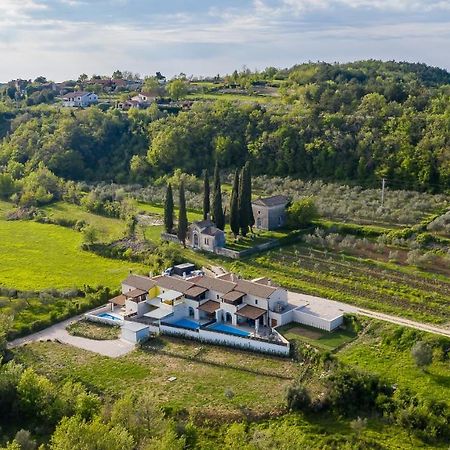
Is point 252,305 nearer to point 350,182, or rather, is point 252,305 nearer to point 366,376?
point 366,376

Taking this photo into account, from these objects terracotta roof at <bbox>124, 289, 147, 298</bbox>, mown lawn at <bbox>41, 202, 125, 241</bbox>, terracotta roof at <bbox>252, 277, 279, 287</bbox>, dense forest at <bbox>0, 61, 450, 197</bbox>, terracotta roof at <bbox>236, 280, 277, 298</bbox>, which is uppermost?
dense forest at <bbox>0, 61, 450, 197</bbox>

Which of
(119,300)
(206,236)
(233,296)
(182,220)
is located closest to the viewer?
(233,296)

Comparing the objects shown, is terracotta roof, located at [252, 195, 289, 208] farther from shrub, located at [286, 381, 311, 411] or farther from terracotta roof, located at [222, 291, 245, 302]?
shrub, located at [286, 381, 311, 411]

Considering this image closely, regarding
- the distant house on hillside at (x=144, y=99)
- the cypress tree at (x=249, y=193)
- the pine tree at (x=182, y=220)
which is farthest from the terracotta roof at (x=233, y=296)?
the distant house on hillside at (x=144, y=99)

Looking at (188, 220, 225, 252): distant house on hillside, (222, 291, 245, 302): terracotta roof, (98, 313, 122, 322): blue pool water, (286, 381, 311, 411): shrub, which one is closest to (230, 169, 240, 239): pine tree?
(188, 220, 225, 252): distant house on hillside

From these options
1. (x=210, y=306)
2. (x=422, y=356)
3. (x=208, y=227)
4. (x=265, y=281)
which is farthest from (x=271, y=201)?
(x=422, y=356)

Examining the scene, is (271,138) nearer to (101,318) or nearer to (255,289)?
(255,289)

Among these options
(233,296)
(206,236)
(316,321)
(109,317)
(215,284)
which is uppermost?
(206,236)
